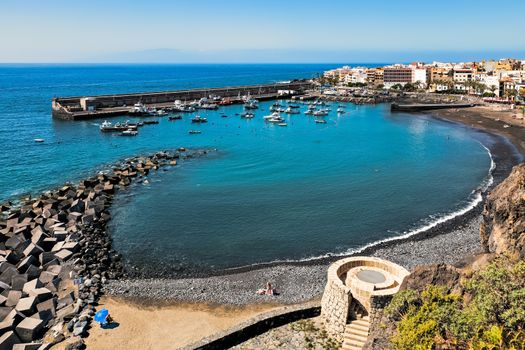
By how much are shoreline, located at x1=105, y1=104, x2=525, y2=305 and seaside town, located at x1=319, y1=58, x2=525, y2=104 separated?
8583cm

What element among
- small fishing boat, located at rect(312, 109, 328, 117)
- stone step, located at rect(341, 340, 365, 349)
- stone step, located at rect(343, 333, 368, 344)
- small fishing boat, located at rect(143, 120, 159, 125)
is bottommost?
stone step, located at rect(341, 340, 365, 349)

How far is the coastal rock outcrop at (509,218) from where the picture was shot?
55.1 ft

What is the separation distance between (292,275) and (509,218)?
41.9 ft

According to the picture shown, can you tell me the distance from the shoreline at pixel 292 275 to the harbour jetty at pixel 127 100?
71.3m

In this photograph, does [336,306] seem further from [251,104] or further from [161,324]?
[251,104]

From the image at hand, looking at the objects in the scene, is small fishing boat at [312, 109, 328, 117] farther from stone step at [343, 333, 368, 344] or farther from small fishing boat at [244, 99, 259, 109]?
stone step at [343, 333, 368, 344]

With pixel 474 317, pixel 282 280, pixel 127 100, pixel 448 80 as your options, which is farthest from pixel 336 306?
pixel 448 80

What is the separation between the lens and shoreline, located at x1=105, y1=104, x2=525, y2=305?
23.4 meters

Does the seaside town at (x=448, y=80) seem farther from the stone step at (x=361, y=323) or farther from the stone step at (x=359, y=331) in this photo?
the stone step at (x=359, y=331)

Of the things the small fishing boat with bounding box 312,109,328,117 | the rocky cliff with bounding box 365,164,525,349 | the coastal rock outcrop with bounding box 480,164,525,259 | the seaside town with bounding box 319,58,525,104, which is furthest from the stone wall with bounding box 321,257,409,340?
the seaside town with bounding box 319,58,525,104

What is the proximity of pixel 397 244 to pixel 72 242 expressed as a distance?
75.9ft

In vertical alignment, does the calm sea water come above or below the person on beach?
above

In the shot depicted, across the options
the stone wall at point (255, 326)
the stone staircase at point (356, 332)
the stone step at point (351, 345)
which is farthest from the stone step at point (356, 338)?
the stone wall at point (255, 326)

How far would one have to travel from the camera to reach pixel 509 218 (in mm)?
17828
